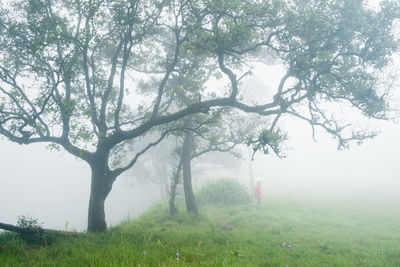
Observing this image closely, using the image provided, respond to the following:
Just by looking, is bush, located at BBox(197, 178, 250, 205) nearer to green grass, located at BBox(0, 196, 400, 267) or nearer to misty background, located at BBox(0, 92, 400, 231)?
green grass, located at BBox(0, 196, 400, 267)

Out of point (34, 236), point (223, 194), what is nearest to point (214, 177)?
point (223, 194)

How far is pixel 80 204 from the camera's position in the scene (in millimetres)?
73250

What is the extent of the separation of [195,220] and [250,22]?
35.4ft

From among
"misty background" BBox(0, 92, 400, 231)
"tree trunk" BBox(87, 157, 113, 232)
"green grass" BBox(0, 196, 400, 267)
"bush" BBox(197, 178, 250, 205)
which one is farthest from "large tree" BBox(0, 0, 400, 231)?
"misty background" BBox(0, 92, 400, 231)

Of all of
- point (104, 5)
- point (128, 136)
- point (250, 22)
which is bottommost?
point (128, 136)

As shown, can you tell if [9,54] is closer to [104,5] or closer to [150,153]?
[104,5]

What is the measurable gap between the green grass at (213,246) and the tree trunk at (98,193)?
87cm

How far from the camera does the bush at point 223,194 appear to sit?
2308cm

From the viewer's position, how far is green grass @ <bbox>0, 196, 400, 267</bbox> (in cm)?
573

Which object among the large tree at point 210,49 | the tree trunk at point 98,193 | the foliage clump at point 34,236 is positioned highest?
the large tree at point 210,49

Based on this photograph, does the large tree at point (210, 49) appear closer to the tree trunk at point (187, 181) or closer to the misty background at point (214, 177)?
the tree trunk at point (187, 181)

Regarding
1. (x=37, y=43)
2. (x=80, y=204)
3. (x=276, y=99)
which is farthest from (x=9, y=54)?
(x=80, y=204)

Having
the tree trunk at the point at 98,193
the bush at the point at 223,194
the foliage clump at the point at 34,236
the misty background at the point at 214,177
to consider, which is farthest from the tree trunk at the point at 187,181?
the misty background at the point at 214,177

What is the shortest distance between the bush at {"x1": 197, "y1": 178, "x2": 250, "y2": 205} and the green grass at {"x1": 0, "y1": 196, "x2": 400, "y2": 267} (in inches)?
170
